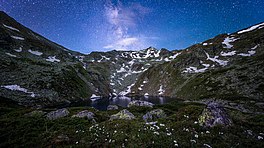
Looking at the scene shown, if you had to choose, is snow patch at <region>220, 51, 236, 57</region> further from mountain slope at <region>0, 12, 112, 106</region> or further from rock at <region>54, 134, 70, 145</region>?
rock at <region>54, 134, 70, 145</region>

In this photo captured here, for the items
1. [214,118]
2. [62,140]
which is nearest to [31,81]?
[62,140]

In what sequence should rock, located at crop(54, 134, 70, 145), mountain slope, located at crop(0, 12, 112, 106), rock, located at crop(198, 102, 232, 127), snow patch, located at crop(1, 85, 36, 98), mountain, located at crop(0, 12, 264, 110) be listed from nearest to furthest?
rock, located at crop(54, 134, 70, 145)
rock, located at crop(198, 102, 232, 127)
mountain, located at crop(0, 12, 264, 110)
snow patch, located at crop(1, 85, 36, 98)
mountain slope, located at crop(0, 12, 112, 106)

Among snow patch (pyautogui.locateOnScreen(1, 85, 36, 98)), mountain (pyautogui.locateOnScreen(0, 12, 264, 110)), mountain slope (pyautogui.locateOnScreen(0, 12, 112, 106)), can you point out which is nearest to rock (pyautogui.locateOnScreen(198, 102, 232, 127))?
mountain (pyautogui.locateOnScreen(0, 12, 264, 110))

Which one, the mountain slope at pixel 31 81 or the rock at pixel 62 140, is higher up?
the mountain slope at pixel 31 81

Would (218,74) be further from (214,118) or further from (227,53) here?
(214,118)

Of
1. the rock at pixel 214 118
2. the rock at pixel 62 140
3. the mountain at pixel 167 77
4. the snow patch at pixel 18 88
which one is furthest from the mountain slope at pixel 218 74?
the snow patch at pixel 18 88

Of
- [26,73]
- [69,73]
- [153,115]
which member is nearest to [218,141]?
[153,115]

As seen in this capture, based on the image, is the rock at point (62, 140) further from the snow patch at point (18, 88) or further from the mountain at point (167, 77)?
the snow patch at point (18, 88)

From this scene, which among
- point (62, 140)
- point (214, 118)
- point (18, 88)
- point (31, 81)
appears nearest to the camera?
point (62, 140)

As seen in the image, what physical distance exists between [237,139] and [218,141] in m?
2.01

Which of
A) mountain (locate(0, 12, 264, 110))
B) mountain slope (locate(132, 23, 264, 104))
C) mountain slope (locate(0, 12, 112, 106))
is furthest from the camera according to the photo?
mountain slope (locate(0, 12, 112, 106))

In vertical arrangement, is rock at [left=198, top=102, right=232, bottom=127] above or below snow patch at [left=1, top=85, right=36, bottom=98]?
below

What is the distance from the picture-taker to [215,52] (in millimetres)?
163000

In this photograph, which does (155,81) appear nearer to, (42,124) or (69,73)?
(69,73)
